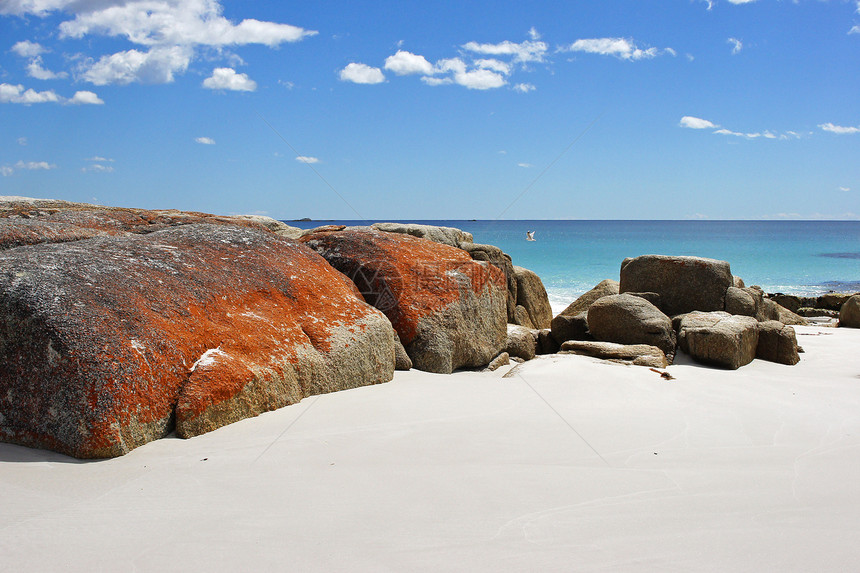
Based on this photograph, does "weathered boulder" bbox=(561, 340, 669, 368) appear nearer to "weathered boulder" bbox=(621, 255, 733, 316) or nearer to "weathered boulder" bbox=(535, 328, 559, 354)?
"weathered boulder" bbox=(535, 328, 559, 354)

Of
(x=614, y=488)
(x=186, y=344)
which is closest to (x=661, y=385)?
(x=614, y=488)

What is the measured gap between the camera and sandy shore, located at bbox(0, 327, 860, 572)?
2053mm

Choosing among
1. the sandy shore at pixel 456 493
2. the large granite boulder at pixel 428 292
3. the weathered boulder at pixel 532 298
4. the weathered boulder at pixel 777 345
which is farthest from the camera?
the weathered boulder at pixel 532 298

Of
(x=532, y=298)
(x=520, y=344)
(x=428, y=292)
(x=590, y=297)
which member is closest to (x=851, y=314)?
(x=590, y=297)

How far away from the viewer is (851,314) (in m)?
12.1

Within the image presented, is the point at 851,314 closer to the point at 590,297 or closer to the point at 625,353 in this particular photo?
the point at 590,297

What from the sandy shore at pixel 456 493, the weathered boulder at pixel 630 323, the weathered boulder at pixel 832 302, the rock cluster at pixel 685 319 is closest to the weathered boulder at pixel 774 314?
the rock cluster at pixel 685 319

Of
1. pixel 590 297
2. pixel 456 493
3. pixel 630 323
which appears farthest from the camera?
pixel 590 297

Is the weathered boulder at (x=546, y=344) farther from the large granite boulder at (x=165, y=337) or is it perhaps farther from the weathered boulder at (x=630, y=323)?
the large granite boulder at (x=165, y=337)

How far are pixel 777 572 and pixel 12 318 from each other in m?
3.49

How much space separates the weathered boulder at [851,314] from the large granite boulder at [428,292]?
10079 mm

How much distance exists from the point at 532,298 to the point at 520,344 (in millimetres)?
2873

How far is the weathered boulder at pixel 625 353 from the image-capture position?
5.76m

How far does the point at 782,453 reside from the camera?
315 cm
